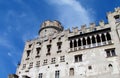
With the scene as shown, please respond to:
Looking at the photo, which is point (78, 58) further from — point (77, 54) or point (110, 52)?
point (110, 52)

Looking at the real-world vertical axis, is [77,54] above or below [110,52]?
above

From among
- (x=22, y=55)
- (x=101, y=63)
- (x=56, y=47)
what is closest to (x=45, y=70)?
(x=56, y=47)

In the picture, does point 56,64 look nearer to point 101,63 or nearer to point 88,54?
point 88,54

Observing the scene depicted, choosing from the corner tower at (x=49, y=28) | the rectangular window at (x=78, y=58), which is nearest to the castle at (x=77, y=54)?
the rectangular window at (x=78, y=58)

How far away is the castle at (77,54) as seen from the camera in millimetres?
30469

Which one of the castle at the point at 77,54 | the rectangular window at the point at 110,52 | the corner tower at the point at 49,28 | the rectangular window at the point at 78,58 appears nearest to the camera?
the castle at the point at 77,54

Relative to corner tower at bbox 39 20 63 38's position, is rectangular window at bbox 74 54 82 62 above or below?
below

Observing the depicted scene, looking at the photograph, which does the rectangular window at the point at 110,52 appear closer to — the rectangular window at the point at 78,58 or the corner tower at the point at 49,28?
the rectangular window at the point at 78,58

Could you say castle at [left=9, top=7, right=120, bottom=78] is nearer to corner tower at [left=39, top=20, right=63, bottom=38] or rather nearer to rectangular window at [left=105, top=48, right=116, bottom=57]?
rectangular window at [left=105, top=48, right=116, bottom=57]

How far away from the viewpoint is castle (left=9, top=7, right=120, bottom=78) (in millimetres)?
30469

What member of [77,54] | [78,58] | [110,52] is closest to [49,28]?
[77,54]

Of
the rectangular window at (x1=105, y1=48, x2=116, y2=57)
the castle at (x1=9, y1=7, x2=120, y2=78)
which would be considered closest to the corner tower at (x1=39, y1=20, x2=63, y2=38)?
the castle at (x1=9, y1=7, x2=120, y2=78)

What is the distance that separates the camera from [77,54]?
33.7 metres

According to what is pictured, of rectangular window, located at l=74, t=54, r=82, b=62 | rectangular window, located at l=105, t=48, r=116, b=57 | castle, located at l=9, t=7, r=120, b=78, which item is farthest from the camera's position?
rectangular window, located at l=74, t=54, r=82, b=62
